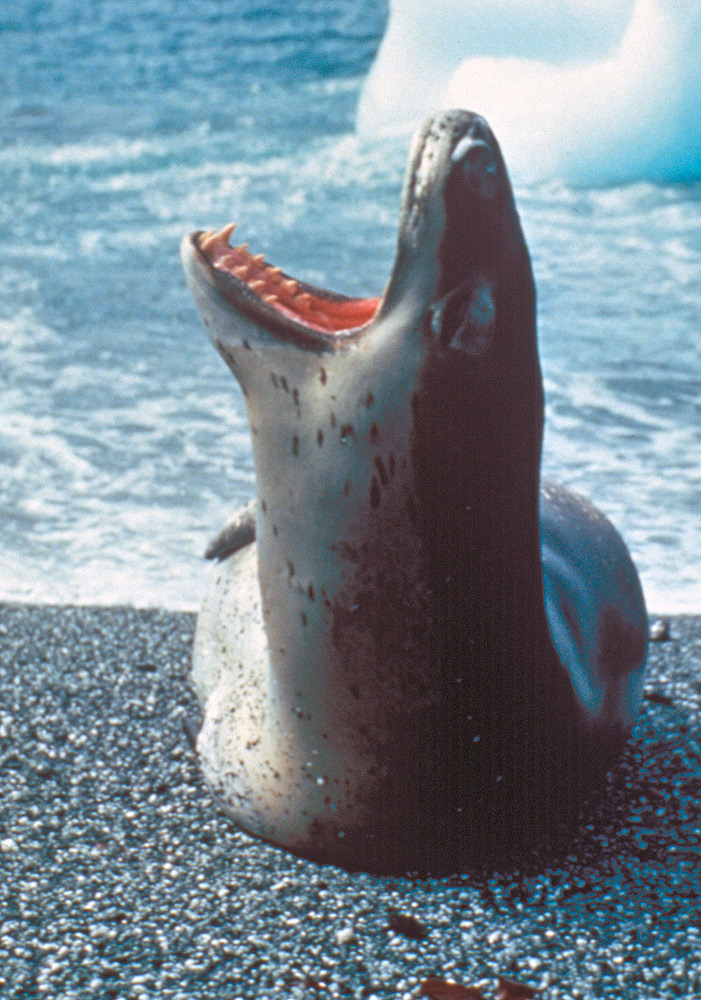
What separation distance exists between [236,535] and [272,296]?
A: 0.80 m

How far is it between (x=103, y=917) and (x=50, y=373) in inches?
168

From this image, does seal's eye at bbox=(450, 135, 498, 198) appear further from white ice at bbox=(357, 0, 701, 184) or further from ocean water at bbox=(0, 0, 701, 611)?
white ice at bbox=(357, 0, 701, 184)

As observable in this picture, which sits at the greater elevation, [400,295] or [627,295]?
[400,295]

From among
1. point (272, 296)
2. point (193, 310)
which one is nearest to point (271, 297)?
point (272, 296)

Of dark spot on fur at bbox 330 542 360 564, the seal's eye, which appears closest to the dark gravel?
dark spot on fur at bbox 330 542 360 564

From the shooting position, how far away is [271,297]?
2.17m

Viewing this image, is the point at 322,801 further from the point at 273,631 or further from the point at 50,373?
the point at 50,373

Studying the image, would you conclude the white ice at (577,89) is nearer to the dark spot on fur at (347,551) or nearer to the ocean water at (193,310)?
the ocean water at (193,310)

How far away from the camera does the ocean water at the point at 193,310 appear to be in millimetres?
4469

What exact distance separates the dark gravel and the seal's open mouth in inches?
37.9

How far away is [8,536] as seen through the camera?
173 inches

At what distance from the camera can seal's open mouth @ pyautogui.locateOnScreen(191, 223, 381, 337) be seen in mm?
2127

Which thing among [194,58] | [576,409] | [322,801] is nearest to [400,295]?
[322,801]

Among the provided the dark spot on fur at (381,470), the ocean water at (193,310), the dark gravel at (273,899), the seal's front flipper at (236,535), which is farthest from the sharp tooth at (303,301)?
the ocean water at (193,310)
